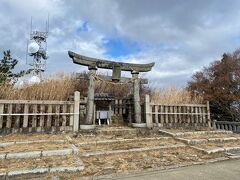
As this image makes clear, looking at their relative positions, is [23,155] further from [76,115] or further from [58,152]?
[76,115]

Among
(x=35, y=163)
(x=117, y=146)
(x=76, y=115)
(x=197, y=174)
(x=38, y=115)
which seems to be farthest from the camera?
(x=76, y=115)

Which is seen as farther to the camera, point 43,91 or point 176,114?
point 176,114

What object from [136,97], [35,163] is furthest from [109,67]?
[35,163]

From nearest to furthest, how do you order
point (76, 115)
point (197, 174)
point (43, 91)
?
point (197, 174), point (76, 115), point (43, 91)

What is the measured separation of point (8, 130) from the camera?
6906 mm

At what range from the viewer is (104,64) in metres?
9.05

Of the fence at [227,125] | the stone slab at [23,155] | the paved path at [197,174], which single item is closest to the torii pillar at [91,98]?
the stone slab at [23,155]

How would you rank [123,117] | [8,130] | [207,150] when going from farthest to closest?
[123,117], [8,130], [207,150]

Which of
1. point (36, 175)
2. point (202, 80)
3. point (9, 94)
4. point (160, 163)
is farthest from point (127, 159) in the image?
point (202, 80)

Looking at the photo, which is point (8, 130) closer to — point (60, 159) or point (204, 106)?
point (60, 159)

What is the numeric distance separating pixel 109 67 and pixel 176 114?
3865 mm

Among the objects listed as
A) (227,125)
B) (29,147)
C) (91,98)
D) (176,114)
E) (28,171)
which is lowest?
(28,171)

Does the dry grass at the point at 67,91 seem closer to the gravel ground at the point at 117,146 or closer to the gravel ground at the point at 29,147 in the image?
the gravel ground at the point at 29,147

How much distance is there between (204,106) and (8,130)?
877cm
